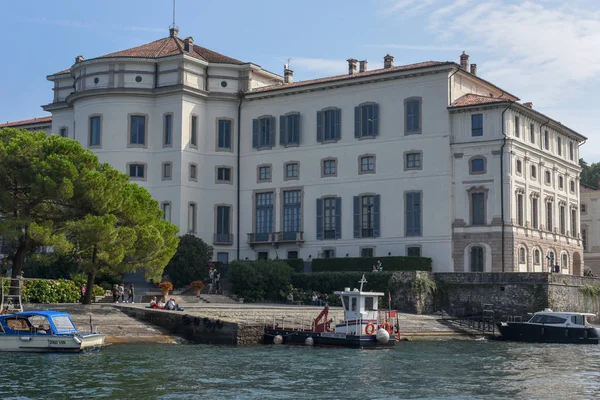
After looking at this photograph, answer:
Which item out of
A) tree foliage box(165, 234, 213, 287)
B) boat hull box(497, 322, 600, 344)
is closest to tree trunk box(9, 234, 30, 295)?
tree foliage box(165, 234, 213, 287)

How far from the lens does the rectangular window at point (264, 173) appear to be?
6675 centimetres

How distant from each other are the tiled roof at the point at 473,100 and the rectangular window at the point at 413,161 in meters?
3.73

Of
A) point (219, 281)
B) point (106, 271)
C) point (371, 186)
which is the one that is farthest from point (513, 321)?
point (106, 271)

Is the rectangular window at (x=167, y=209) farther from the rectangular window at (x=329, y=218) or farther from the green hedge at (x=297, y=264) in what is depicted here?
the rectangular window at (x=329, y=218)

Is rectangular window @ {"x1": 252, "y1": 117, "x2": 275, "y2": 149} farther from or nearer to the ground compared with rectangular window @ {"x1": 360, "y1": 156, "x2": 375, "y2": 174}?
farther from the ground

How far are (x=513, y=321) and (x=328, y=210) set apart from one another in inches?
585

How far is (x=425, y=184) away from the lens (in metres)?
60.8

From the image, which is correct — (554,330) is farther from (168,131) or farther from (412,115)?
(168,131)

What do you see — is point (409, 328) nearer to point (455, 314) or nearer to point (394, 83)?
point (455, 314)

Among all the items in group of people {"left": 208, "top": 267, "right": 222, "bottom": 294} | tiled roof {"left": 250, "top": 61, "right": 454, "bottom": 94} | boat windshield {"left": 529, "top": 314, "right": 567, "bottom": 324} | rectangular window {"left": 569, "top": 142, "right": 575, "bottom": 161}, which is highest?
tiled roof {"left": 250, "top": 61, "right": 454, "bottom": 94}

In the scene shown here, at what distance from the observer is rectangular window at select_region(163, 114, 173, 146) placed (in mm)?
65438

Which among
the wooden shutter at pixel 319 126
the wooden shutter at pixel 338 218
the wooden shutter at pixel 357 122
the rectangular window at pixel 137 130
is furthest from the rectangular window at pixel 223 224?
the wooden shutter at pixel 357 122

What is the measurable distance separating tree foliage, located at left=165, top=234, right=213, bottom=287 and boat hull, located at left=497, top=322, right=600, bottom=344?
20.2 meters

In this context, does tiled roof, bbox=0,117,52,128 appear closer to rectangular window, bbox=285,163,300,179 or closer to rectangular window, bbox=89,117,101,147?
rectangular window, bbox=89,117,101,147
